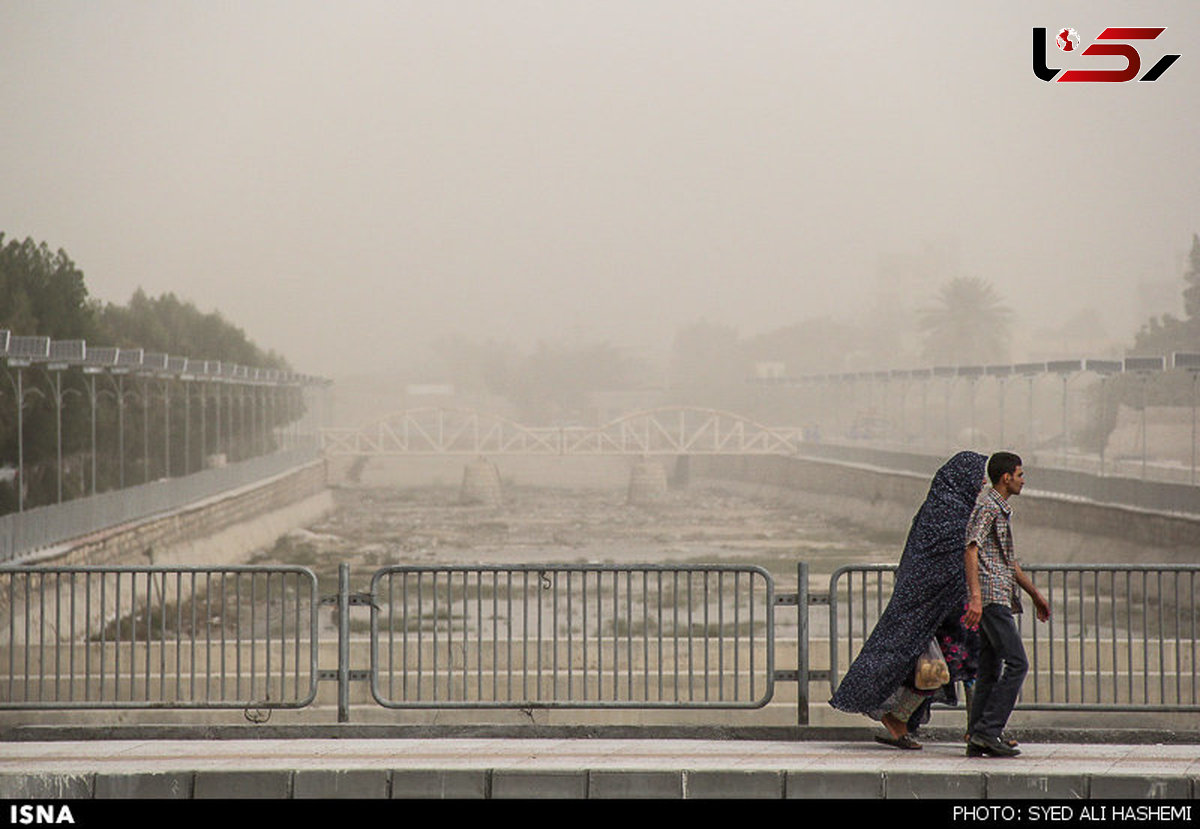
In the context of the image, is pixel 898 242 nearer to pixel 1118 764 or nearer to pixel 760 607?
pixel 760 607

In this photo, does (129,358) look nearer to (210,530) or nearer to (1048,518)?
(210,530)

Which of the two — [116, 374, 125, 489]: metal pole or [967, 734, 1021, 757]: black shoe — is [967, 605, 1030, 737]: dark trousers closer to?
[967, 734, 1021, 757]: black shoe

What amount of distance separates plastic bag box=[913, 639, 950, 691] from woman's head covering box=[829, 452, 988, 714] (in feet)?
0.14

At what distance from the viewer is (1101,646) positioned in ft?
70.6

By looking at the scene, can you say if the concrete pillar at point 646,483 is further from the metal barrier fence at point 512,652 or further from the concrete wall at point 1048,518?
the metal barrier fence at point 512,652

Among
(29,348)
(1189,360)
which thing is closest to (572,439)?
(1189,360)

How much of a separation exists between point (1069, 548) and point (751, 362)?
11637 cm

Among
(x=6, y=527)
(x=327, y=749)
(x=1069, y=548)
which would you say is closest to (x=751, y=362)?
(x=1069, y=548)

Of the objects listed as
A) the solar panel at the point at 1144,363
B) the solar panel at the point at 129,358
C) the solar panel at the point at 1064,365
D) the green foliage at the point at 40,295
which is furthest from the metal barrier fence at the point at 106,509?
the solar panel at the point at 1064,365

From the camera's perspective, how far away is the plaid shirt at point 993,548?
940cm

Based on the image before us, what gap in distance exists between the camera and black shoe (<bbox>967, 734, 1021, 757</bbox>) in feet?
31.2

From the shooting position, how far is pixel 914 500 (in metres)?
74.2

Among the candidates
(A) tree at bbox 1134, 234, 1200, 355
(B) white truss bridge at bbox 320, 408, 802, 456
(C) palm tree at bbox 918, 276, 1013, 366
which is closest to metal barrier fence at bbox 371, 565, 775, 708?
(B) white truss bridge at bbox 320, 408, 802, 456
